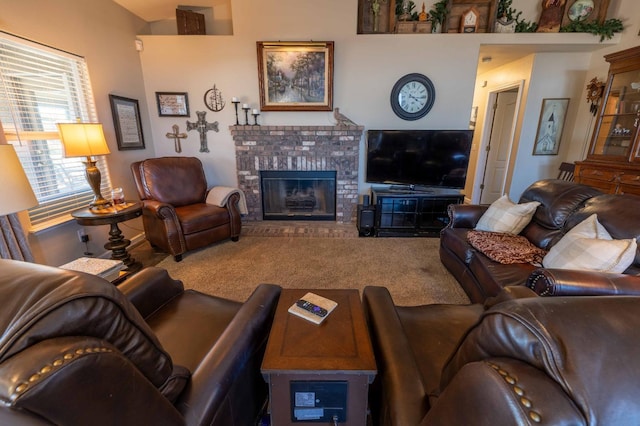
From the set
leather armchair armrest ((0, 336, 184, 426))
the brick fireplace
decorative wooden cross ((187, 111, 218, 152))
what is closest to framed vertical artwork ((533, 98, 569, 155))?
the brick fireplace

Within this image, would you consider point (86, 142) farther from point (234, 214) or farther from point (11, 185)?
point (234, 214)

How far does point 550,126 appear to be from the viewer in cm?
405

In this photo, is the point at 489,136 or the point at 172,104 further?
the point at 489,136

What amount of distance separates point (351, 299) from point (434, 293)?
130cm

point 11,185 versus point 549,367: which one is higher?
point 11,185

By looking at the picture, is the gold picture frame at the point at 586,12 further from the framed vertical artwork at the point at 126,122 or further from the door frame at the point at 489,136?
the framed vertical artwork at the point at 126,122

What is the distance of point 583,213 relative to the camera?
186 cm

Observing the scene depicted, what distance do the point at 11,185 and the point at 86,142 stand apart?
1.14 m

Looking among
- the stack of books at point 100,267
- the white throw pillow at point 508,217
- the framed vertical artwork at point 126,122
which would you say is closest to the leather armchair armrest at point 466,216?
the white throw pillow at point 508,217

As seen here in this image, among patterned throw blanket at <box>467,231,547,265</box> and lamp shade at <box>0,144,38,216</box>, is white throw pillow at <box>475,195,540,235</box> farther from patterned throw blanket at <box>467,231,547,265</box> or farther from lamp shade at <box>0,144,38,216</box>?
lamp shade at <box>0,144,38,216</box>

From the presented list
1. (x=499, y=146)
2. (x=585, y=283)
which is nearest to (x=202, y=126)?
(x=585, y=283)

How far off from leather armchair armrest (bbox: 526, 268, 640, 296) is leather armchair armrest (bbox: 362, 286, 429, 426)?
75cm

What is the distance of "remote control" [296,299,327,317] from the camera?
48.1 inches

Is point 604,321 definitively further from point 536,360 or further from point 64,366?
point 64,366
